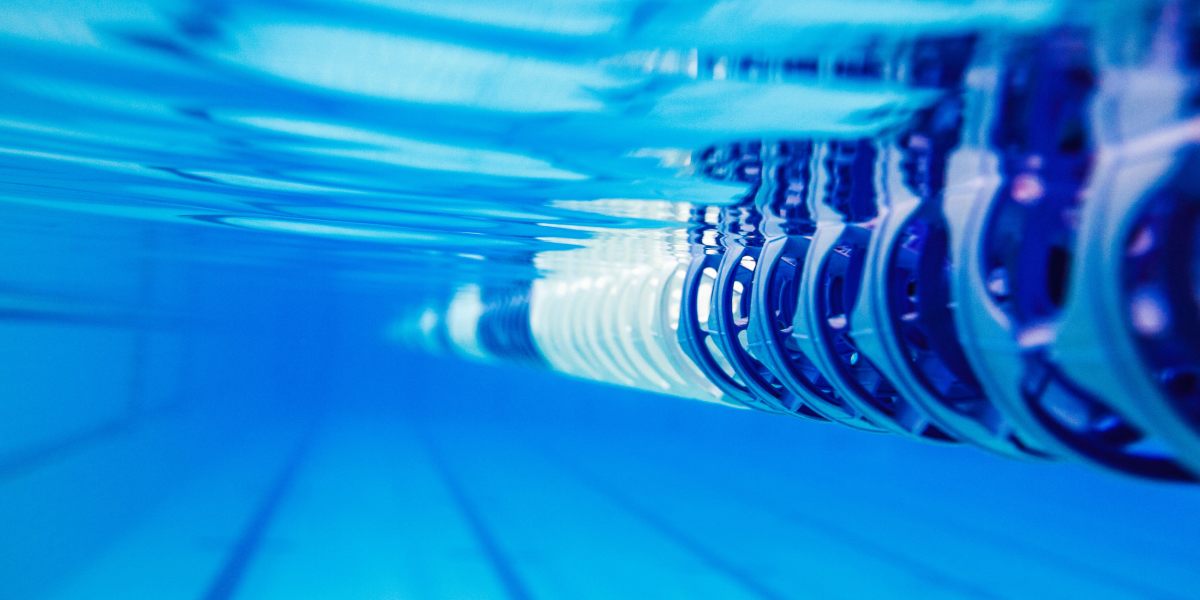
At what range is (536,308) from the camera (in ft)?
26.5

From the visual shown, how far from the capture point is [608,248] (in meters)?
6.73

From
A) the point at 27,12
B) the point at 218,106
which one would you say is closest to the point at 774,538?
the point at 218,106

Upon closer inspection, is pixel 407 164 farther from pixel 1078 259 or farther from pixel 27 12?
pixel 1078 259

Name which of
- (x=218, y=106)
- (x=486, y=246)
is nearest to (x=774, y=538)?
(x=486, y=246)

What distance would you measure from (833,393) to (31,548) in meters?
7.97

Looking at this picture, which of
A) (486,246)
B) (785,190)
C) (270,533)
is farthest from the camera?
(270,533)

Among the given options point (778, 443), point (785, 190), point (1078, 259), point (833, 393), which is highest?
point (785, 190)

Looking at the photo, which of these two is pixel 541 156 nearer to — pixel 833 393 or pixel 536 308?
pixel 833 393

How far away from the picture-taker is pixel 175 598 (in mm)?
7465

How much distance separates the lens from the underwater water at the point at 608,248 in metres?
2.13

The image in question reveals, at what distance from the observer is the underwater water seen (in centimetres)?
213

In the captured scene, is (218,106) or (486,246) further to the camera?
(486,246)

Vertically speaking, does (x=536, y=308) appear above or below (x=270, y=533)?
above

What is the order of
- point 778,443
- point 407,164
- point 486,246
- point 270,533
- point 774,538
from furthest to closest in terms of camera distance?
1. point 778,443
2. point 774,538
3. point 270,533
4. point 486,246
5. point 407,164
